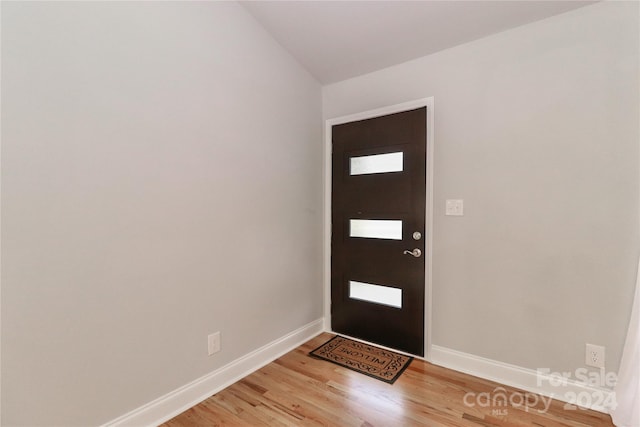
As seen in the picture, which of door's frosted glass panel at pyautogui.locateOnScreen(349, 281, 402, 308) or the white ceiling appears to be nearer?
the white ceiling

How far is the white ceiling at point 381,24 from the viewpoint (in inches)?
76.6

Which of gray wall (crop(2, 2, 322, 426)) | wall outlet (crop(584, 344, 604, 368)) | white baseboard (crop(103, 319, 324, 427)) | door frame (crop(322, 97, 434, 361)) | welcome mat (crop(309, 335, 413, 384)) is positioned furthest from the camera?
door frame (crop(322, 97, 434, 361))

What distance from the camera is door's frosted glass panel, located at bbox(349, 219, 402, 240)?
101 inches

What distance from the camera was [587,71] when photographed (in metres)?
1.82

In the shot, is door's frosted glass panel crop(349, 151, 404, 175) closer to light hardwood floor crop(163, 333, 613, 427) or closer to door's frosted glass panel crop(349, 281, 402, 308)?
door's frosted glass panel crop(349, 281, 402, 308)

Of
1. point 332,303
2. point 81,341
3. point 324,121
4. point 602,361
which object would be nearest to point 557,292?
point 602,361

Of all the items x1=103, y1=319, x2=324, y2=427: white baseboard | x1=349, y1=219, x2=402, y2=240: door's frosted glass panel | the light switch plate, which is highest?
the light switch plate

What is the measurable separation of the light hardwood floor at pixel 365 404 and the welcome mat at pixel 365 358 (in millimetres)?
75

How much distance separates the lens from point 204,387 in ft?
6.42

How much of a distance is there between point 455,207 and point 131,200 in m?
2.23

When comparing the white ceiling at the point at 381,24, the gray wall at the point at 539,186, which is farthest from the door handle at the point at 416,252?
the white ceiling at the point at 381,24

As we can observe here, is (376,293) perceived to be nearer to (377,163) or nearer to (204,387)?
(377,163)

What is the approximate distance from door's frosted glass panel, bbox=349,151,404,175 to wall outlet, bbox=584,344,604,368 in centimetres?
174

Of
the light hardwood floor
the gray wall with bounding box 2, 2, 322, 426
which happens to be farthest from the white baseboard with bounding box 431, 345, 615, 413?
the gray wall with bounding box 2, 2, 322, 426
